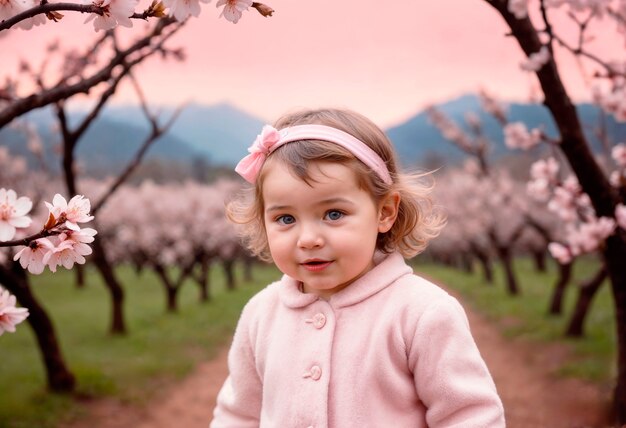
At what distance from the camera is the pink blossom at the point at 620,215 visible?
417 cm

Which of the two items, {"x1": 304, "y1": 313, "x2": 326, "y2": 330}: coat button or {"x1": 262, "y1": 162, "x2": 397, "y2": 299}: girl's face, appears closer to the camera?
{"x1": 262, "y1": 162, "x2": 397, "y2": 299}: girl's face

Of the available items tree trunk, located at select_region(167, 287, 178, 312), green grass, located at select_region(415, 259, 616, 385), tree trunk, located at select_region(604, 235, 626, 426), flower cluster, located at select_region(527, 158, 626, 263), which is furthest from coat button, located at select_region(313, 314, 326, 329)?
tree trunk, located at select_region(167, 287, 178, 312)

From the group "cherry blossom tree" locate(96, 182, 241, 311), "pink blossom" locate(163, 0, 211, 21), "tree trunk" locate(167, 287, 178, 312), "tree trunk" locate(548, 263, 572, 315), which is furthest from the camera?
"cherry blossom tree" locate(96, 182, 241, 311)

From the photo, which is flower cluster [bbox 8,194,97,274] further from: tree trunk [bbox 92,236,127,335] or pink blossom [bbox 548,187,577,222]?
tree trunk [bbox 92,236,127,335]

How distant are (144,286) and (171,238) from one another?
2976mm

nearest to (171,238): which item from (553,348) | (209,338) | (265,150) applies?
(209,338)

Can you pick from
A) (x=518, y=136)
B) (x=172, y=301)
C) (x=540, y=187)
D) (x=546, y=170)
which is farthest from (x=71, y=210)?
(x=172, y=301)

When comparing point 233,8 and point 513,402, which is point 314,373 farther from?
point 513,402

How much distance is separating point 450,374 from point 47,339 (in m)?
5.33

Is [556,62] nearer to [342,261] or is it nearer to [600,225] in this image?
[600,225]

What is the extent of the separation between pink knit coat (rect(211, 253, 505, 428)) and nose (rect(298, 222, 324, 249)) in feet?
0.67

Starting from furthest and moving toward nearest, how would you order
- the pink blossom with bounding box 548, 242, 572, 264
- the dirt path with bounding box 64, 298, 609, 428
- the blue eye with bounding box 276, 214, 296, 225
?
1. the dirt path with bounding box 64, 298, 609, 428
2. the pink blossom with bounding box 548, 242, 572, 264
3. the blue eye with bounding box 276, 214, 296, 225

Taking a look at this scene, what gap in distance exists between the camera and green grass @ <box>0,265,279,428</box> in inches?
244

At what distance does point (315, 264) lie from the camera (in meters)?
1.76
